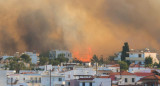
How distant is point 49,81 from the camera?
125ft

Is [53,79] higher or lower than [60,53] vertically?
lower

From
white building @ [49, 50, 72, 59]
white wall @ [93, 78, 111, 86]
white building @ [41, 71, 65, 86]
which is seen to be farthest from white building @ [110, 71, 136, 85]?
white building @ [49, 50, 72, 59]

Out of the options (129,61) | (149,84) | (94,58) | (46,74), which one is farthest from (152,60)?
(149,84)

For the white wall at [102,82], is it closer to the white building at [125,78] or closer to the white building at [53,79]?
the white building at [125,78]

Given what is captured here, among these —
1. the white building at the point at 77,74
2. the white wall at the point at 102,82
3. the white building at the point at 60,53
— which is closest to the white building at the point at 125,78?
the white building at the point at 77,74

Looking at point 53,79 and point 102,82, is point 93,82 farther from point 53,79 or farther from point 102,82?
point 53,79

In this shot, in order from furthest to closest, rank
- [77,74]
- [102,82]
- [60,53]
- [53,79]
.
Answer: [60,53] < [77,74] < [53,79] < [102,82]

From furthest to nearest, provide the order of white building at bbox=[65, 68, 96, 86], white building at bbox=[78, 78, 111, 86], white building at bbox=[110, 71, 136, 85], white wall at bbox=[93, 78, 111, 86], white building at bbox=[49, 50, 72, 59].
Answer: white building at bbox=[49, 50, 72, 59] < white building at bbox=[65, 68, 96, 86] < white building at bbox=[110, 71, 136, 85] < white building at bbox=[78, 78, 111, 86] < white wall at bbox=[93, 78, 111, 86]

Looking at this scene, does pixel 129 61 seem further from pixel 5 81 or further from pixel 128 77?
pixel 5 81

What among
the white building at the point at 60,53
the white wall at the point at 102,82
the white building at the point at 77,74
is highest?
the white building at the point at 60,53

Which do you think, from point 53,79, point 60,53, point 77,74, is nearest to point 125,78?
point 77,74

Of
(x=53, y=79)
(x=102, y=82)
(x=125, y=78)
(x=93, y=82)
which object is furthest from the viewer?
(x=53, y=79)

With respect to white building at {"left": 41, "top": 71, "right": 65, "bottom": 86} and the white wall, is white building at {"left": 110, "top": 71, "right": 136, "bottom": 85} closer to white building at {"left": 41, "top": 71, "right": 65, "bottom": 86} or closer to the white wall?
white building at {"left": 41, "top": 71, "right": 65, "bottom": 86}

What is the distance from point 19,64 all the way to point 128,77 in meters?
18.9
